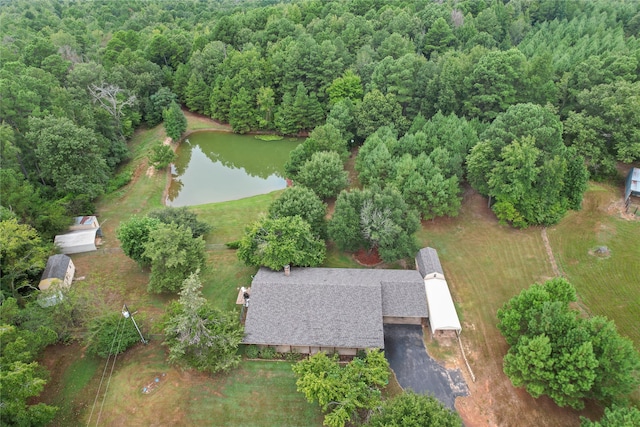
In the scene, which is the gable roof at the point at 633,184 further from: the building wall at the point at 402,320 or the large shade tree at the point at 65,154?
the large shade tree at the point at 65,154

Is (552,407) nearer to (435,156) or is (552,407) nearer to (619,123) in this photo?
(435,156)

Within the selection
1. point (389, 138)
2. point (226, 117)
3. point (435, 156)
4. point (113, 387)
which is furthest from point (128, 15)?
point (113, 387)

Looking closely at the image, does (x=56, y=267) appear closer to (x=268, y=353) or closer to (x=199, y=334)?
(x=199, y=334)

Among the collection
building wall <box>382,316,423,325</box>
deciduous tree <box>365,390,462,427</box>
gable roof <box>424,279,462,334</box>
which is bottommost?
building wall <box>382,316,423,325</box>

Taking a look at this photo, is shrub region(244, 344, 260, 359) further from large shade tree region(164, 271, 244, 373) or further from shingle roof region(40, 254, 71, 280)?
shingle roof region(40, 254, 71, 280)

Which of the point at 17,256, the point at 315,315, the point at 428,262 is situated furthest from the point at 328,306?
the point at 17,256

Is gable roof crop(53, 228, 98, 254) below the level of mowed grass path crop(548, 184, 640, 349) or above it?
below

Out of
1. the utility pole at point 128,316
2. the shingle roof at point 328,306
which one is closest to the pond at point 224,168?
the shingle roof at point 328,306

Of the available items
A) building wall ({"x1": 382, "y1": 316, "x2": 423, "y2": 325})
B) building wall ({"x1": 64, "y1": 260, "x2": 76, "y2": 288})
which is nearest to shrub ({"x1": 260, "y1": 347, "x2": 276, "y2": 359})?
building wall ({"x1": 382, "y1": 316, "x2": 423, "y2": 325})
